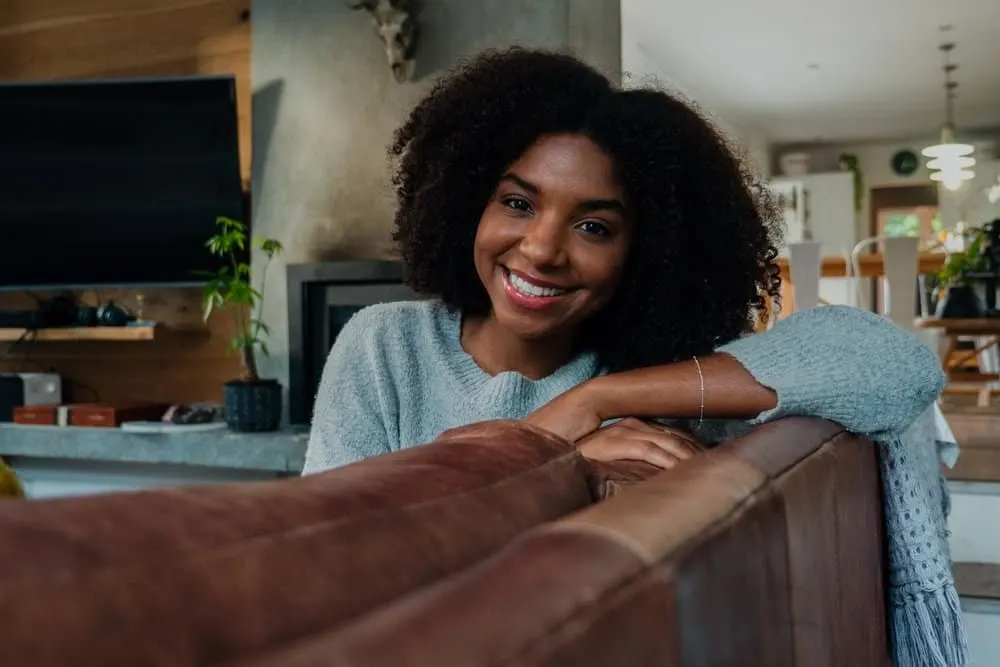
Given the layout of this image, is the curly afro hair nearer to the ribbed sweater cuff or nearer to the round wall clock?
the ribbed sweater cuff

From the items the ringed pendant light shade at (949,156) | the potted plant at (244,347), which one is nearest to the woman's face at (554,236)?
the potted plant at (244,347)

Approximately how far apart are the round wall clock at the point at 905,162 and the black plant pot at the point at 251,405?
7177mm

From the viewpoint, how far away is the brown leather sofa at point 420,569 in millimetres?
304

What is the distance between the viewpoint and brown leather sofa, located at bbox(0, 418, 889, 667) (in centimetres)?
30

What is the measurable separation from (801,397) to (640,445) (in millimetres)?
213

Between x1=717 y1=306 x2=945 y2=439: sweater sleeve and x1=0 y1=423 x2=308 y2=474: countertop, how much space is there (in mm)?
1928

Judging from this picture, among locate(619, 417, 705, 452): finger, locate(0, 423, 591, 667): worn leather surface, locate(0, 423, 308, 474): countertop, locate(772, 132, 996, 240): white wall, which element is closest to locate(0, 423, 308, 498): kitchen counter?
locate(0, 423, 308, 474): countertop

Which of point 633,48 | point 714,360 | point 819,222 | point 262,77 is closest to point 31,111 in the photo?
point 262,77

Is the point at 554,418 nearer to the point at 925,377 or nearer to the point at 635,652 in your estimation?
the point at 925,377

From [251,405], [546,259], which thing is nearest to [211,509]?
[546,259]

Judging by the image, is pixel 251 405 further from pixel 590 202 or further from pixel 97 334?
pixel 590 202

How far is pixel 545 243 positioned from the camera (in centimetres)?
127

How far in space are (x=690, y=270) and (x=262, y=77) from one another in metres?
2.13

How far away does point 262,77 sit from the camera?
3.14 meters
